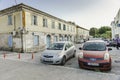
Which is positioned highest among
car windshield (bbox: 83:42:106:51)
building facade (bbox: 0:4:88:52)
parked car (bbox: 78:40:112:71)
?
building facade (bbox: 0:4:88:52)

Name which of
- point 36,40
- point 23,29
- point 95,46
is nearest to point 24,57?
point 23,29

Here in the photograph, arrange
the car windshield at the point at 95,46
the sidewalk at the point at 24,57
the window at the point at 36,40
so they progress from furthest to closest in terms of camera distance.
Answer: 1. the window at the point at 36,40
2. the sidewalk at the point at 24,57
3. the car windshield at the point at 95,46

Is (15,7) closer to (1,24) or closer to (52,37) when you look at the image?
(1,24)

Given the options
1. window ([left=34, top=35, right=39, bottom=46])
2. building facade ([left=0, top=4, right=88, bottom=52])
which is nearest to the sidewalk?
building facade ([left=0, top=4, right=88, bottom=52])

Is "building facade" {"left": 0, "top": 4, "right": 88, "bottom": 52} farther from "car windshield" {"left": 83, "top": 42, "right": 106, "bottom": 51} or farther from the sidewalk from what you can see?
"car windshield" {"left": 83, "top": 42, "right": 106, "bottom": 51}

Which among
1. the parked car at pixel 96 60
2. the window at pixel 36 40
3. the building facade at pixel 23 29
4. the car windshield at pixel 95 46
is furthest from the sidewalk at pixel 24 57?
the window at pixel 36 40

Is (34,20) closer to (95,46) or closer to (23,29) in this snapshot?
(23,29)

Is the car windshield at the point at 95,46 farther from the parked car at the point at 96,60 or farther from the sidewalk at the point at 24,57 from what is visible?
the sidewalk at the point at 24,57

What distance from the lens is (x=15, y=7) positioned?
15.9 meters

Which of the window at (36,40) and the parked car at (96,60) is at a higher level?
the window at (36,40)

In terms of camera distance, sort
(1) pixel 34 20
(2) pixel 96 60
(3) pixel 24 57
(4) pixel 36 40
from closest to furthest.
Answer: (2) pixel 96 60, (3) pixel 24 57, (1) pixel 34 20, (4) pixel 36 40

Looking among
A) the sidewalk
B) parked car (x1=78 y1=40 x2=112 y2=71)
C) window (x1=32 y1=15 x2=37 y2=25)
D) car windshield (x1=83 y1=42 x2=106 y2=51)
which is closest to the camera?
parked car (x1=78 y1=40 x2=112 y2=71)

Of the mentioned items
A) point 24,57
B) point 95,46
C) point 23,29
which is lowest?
point 24,57

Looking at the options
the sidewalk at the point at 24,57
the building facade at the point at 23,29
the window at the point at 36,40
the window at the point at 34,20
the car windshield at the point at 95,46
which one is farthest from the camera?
the window at the point at 36,40
